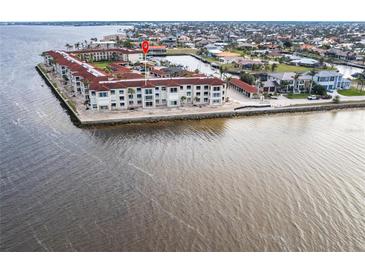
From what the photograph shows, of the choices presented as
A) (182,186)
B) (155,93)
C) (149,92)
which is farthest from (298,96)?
(182,186)

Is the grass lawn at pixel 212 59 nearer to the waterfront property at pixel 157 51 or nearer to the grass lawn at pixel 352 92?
the waterfront property at pixel 157 51

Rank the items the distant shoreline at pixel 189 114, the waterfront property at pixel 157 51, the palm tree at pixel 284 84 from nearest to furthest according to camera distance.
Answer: the distant shoreline at pixel 189 114 → the palm tree at pixel 284 84 → the waterfront property at pixel 157 51

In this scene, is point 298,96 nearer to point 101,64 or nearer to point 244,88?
point 244,88

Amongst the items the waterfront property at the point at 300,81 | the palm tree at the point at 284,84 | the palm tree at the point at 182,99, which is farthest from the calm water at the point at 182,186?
the palm tree at the point at 284,84

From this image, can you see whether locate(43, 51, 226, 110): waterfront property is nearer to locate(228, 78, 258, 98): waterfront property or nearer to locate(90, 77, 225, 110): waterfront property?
locate(90, 77, 225, 110): waterfront property

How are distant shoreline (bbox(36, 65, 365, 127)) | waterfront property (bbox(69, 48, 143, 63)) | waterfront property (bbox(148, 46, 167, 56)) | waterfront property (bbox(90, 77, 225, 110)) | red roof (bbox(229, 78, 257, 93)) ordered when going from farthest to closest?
waterfront property (bbox(148, 46, 167, 56)) → waterfront property (bbox(69, 48, 143, 63)) → red roof (bbox(229, 78, 257, 93)) → waterfront property (bbox(90, 77, 225, 110)) → distant shoreline (bbox(36, 65, 365, 127))

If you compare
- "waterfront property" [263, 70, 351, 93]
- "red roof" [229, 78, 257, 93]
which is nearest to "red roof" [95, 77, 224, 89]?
"red roof" [229, 78, 257, 93]

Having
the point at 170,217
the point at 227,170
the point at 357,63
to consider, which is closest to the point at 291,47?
the point at 357,63

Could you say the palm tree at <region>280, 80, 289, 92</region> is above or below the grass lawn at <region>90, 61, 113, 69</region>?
above
